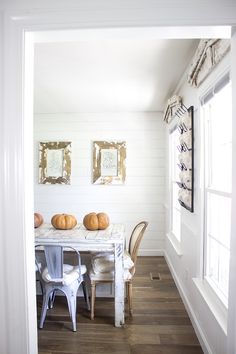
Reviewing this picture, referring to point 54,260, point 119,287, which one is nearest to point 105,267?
point 119,287

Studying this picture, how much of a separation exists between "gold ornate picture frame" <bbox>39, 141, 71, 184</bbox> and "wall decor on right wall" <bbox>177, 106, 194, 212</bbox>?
7.62 ft

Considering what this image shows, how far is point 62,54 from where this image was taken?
6.68 feet

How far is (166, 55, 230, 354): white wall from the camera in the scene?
1.55 m

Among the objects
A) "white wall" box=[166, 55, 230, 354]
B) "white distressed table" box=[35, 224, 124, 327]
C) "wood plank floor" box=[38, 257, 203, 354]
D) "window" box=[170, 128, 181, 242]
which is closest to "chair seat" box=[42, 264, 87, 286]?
"white distressed table" box=[35, 224, 124, 327]

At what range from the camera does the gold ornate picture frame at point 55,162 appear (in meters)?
4.16

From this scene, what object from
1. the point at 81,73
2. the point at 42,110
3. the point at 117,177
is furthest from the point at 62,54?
the point at 117,177

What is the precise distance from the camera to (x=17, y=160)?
0.85 meters

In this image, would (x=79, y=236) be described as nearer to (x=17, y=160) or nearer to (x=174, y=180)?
(x=17, y=160)

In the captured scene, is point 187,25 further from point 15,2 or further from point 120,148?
point 120,148

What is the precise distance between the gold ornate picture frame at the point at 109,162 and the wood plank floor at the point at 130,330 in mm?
1994

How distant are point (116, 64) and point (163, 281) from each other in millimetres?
2721

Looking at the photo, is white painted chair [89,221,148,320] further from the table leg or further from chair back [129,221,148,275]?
the table leg

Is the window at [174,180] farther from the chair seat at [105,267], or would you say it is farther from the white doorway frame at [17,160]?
the white doorway frame at [17,160]

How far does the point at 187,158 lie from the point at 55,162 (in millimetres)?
2662
